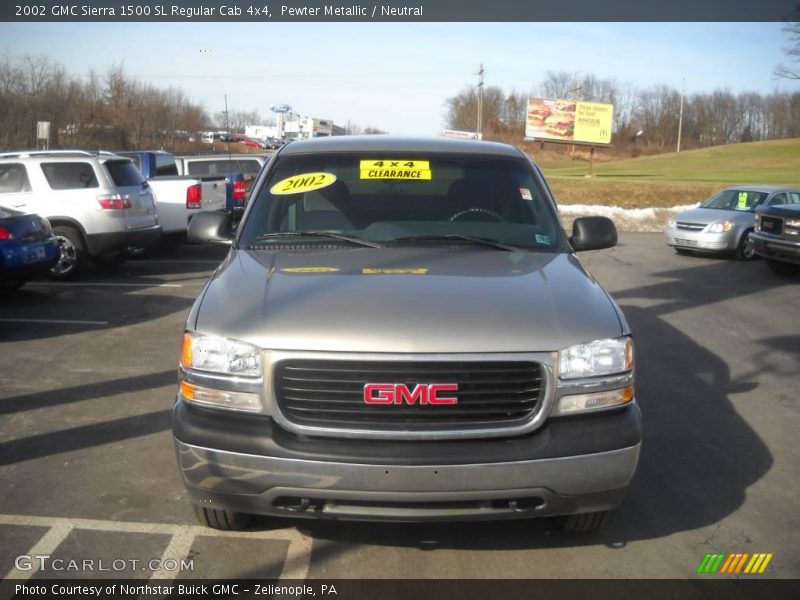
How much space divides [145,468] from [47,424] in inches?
49.5

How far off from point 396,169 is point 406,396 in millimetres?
2082

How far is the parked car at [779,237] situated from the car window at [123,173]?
407 inches

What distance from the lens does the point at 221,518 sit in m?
3.86

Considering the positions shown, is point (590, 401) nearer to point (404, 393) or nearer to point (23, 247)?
point (404, 393)

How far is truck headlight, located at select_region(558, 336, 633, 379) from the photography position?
340cm

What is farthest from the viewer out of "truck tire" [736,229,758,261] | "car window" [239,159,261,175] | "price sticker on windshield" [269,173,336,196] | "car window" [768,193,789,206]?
"car window" [239,159,261,175]

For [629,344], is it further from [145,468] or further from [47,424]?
[47,424]

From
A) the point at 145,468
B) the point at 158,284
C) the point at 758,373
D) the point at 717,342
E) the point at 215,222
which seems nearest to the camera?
the point at 145,468

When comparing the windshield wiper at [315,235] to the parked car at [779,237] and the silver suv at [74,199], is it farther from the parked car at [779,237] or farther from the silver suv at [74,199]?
the parked car at [779,237]

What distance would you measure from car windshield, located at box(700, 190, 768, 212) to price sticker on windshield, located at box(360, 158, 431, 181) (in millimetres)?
14021

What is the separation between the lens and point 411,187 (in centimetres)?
493

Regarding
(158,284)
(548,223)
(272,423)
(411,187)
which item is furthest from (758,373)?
(158,284)

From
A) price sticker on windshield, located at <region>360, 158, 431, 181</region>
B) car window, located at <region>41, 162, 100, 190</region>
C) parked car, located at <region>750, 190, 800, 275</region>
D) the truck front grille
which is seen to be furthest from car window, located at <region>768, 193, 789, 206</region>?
the truck front grille

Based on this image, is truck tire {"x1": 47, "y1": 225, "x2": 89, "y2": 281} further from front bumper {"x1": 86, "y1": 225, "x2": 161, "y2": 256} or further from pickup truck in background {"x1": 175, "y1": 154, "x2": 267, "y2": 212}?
pickup truck in background {"x1": 175, "y1": 154, "x2": 267, "y2": 212}
